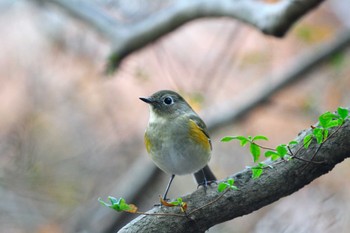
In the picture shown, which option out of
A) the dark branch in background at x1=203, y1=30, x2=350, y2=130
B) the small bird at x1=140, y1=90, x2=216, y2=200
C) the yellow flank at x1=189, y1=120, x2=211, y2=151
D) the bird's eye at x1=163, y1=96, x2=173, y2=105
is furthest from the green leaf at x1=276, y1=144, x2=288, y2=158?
the dark branch in background at x1=203, y1=30, x2=350, y2=130

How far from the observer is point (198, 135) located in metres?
3.52

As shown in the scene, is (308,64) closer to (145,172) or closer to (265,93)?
(265,93)

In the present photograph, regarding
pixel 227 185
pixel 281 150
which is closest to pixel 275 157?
pixel 281 150

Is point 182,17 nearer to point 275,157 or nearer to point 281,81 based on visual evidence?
point 281,81

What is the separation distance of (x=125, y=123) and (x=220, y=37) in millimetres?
1606

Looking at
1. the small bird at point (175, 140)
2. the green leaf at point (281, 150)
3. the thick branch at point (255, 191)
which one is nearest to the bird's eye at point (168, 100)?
the small bird at point (175, 140)

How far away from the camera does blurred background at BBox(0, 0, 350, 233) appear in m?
5.81

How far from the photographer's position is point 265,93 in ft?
19.1

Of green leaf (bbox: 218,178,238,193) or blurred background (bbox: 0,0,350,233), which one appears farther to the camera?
blurred background (bbox: 0,0,350,233)

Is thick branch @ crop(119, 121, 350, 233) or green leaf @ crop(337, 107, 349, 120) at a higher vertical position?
thick branch @ crop(119, 121, 350, 233)

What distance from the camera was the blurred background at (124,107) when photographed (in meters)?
5.81

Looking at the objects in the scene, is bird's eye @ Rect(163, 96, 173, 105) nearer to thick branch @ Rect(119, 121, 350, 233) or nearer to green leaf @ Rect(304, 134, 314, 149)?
thick branch @ Rect(119, 121, 350, 233)

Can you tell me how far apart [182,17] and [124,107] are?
3298 millimetres

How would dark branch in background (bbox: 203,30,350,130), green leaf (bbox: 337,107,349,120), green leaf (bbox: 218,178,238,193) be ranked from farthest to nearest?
dark branch in background (bbox: 203,30,350,130) < green leaf (bbox: 218,178,238,193) < green leaf (bbox: 337,107,349,120)
